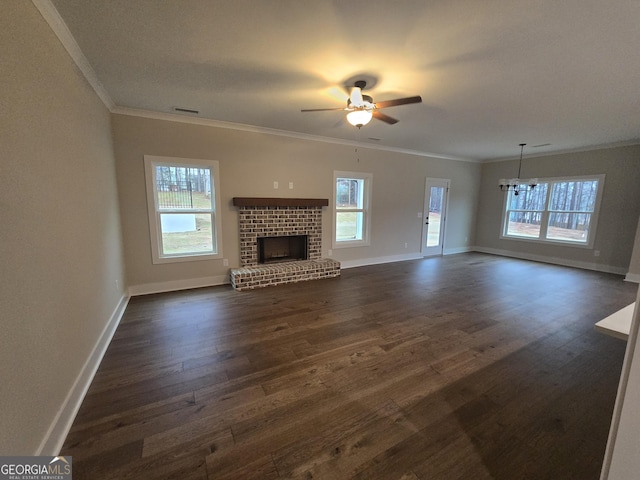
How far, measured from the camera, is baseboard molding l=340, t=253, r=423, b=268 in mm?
5728

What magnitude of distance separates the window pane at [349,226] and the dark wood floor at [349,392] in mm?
2265

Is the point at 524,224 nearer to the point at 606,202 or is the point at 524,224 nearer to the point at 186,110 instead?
the point at 606,202

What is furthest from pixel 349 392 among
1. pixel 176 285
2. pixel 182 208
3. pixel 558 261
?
pixel 558 261

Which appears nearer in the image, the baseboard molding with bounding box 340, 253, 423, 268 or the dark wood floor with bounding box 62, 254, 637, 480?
the dark wood floor with bounding box 62, 254, 637, 480

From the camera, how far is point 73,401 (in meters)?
1.73

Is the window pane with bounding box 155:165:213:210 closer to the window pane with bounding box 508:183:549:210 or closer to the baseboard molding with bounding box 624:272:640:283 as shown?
the window pane with bounding box 508:183:549:210

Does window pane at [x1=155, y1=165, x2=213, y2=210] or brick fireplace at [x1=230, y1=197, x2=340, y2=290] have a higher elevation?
window pane at [x1=155, y1=165, x2=213, y2=210]

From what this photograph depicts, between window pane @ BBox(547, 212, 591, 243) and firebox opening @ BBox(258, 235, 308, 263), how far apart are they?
6075 millimetres

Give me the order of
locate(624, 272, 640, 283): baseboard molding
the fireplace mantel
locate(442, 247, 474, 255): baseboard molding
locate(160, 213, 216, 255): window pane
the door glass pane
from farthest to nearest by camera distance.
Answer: locate(442, 247, 474, 255): baseboard molding, the door glass pane, locate(624, 272, 640, 283): baseboard molding, the fireplace mantel, locate(160, 213, 216, 255): window pane

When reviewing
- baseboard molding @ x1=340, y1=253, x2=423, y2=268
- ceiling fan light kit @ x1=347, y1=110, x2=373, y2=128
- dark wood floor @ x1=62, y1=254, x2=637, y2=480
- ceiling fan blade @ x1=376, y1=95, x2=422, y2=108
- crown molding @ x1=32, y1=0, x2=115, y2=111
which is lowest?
dark wood floor @ x1=62, y1=254, x2=637, y2=480

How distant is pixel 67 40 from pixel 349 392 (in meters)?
3.42

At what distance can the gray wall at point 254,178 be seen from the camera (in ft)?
12.2

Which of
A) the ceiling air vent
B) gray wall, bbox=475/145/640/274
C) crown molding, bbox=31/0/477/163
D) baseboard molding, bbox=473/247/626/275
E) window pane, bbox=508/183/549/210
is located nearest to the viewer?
crown molding, bbox=31/0/477/163

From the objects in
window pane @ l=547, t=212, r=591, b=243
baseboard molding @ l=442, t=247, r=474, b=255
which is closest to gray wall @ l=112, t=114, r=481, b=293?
baseboard molding @ l=442, t=247, r=474, b=255
